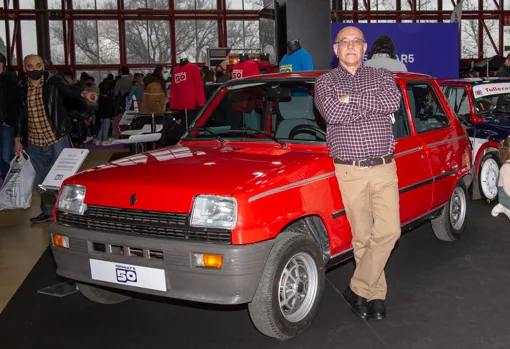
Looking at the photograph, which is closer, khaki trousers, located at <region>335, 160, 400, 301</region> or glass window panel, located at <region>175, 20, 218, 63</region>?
khaki trousers, located at <region>335, 160, 400, 301</region>

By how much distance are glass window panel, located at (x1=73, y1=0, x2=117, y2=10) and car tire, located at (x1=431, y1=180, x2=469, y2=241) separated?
22.7 meters

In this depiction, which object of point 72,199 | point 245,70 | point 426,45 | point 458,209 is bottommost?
point 458,209

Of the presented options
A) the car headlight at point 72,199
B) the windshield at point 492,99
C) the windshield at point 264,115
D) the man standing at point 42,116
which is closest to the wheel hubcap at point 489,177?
the windshield at point 492,99

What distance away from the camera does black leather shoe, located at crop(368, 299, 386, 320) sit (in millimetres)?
3943

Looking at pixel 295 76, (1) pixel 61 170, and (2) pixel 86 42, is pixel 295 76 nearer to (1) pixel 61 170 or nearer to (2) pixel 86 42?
(1) pixel 61 170

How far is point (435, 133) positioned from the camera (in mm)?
5137

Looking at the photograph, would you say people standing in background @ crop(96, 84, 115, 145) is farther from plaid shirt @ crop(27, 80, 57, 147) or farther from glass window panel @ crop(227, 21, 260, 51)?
glass window panel @ crop(227, 21, 260, 51)

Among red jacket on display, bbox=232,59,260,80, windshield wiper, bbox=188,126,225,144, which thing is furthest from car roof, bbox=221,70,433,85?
red jacket on display, bbox=232,59,260,80

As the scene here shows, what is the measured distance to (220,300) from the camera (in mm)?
3254

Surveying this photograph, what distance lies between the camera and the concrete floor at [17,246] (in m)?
5.01

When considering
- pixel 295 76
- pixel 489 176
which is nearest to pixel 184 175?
pixel 295 76

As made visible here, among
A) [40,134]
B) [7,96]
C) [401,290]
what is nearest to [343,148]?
[401,290]

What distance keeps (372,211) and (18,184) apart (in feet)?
16.8

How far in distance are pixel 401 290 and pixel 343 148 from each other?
58.9 inches
